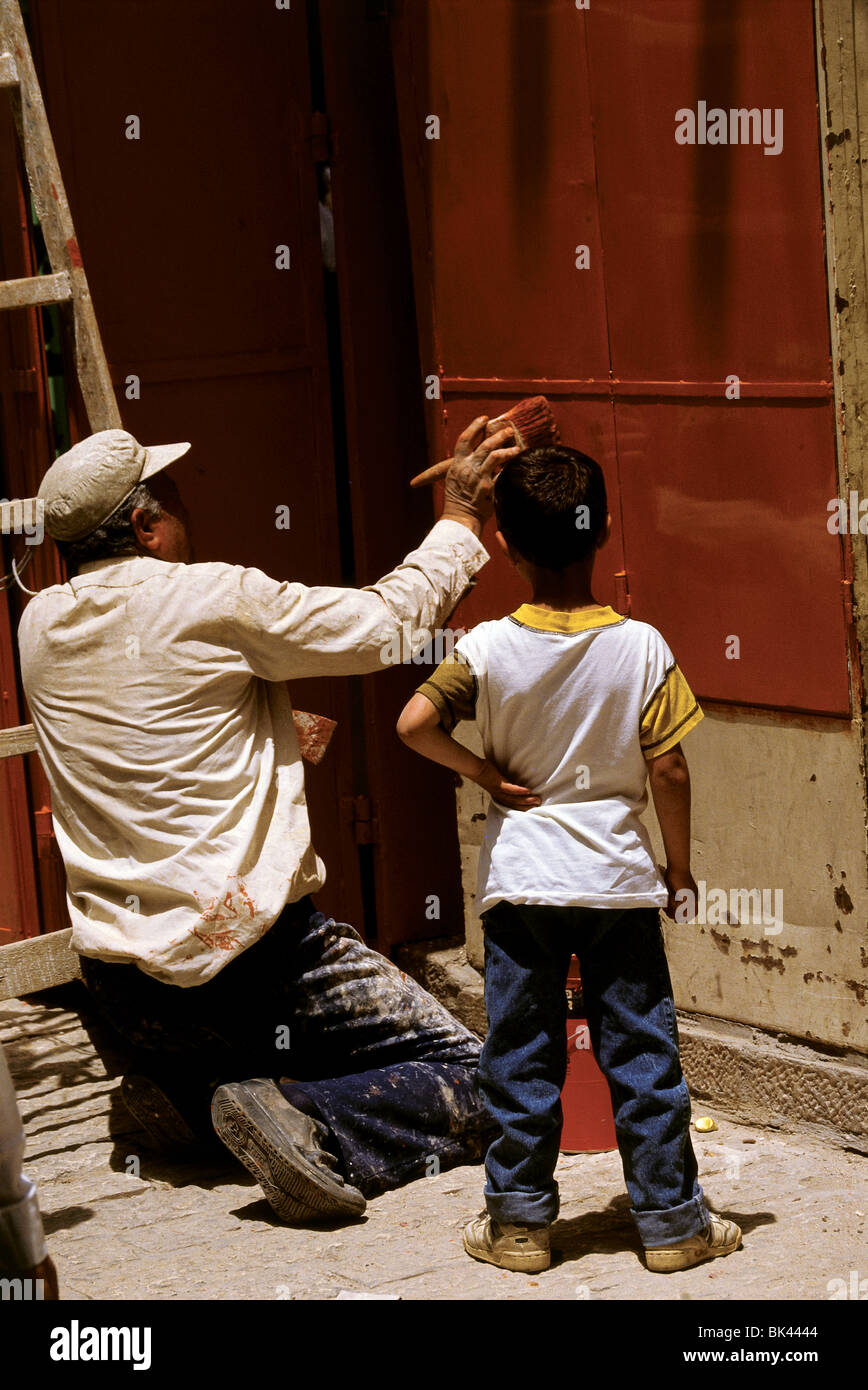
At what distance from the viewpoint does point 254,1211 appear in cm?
388

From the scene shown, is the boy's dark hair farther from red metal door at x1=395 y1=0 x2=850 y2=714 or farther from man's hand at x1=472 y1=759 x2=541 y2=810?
red metal door at x1=395 y1=0 x2=850 y2=714

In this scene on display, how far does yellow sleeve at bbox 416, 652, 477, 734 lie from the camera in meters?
3.30

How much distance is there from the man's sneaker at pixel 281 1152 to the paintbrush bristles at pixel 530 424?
5.18 ft

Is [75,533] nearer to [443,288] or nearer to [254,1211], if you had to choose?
[443,288]

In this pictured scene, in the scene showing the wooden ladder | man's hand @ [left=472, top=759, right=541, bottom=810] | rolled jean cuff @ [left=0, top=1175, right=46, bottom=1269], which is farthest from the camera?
the wooden ladder

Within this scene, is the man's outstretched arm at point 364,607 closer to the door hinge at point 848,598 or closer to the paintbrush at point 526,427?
the paintbrush at point 526,427

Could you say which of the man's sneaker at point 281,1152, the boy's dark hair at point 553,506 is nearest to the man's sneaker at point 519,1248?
the man's sneaker at point 281,1152

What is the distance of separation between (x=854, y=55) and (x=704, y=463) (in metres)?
0.95

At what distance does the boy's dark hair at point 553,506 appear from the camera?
3199mm

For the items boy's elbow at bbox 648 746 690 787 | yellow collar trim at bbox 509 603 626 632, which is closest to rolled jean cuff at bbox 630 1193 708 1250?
boy's elbow at bbox 648 746 690 787

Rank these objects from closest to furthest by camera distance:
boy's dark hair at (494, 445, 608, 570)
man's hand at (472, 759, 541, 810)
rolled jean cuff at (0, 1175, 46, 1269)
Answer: rolled jean cuff at (0, 1175, 46, 1269) < boy's dark hair at (494, 445, 608, 570) < man's hand at (472, 759, 541, 810)

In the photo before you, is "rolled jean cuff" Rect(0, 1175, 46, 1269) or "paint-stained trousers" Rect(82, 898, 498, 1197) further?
"paint-stained trousers" Rect(82, 898, 498, 1197)

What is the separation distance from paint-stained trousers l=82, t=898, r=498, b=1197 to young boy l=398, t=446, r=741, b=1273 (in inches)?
24.8

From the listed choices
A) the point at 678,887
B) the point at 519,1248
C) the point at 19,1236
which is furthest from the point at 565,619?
the point at 19,1236
